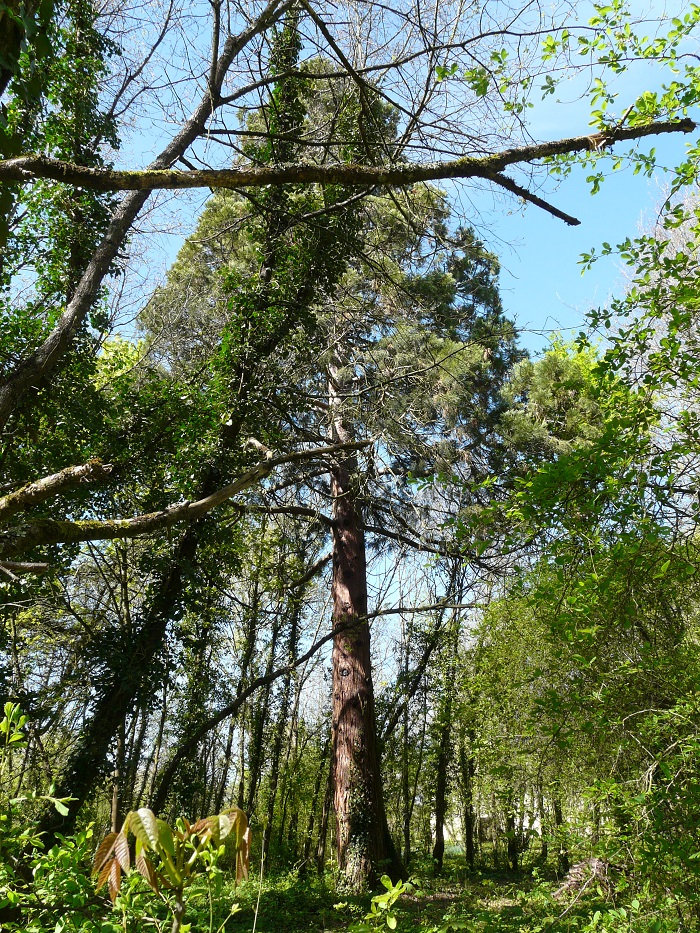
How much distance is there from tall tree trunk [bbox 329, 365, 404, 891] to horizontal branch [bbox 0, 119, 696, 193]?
4455 millimetres

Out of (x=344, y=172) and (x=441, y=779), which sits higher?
(x=344, y=172)

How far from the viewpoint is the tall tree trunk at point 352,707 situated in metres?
8.16

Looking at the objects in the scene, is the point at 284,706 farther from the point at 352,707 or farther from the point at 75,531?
the point at 75,531

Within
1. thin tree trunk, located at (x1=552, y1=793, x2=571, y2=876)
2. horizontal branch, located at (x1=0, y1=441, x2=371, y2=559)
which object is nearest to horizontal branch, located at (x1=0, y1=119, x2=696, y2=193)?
horizontal branch, located at (x1=0, y1=441, x2=371, y2=559)

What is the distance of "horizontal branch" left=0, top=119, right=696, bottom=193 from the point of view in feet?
8.75

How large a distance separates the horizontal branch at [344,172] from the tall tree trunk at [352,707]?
14.6 ft

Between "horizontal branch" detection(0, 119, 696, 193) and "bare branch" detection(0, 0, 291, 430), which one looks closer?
"horizontal branch" detection(0, 119, 696, 193)

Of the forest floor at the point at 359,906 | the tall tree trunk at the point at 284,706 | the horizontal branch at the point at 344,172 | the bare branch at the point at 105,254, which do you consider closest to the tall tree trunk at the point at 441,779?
the forest floor at the point at 359,906

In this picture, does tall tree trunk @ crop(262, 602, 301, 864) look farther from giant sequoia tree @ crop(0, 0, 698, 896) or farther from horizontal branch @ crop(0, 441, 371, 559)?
horizontal branch @ crop(0, 441, 371, 559)

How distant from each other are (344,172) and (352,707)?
301 inches

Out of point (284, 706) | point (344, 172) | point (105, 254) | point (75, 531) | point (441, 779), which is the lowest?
point (441, 779)

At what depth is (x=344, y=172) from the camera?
2.97m

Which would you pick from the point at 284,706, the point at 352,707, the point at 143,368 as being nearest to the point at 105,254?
the point at 143,368

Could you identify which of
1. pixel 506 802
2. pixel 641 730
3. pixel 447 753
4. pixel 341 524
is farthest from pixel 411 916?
pixel 447 753
